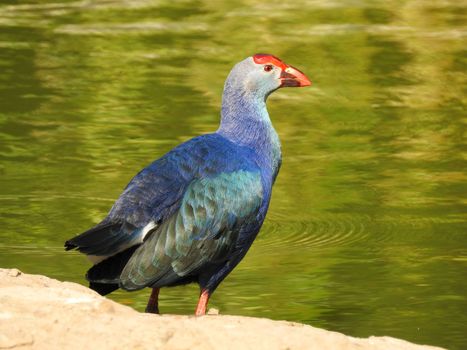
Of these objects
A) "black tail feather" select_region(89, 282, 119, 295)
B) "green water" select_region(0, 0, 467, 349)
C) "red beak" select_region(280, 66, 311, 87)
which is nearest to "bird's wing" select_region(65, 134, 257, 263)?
"black tail feather" select_region(89, 282, 119, 295)

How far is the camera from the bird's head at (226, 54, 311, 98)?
8.15 metres

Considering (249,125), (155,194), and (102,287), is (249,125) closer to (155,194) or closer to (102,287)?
(155,194)

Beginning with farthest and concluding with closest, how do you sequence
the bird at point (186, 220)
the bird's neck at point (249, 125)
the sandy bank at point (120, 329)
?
Answer: 1. the bird's neck at point (249, 125)
2. the bird at point (186, 220)
3. the sandy bank at point (120, 329)

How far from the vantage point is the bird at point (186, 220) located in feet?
23.3

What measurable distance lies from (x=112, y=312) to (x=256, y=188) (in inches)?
61.6

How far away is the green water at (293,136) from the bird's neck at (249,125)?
3.28ft

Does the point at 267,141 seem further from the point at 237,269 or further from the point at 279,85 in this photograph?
the point at 237,269

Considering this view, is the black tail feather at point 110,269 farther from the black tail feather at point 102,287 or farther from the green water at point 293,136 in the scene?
the green water at point 293,136

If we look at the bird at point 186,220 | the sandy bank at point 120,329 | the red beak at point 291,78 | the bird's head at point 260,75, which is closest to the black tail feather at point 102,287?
the bird at point 186,220

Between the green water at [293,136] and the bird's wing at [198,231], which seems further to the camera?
the green water at [293,136]

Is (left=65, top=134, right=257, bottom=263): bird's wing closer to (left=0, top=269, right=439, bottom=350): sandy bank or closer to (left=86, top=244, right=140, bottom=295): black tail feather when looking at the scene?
(left=86, top=244, right=140, bottom=295): black tail feather

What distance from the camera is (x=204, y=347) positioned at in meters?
5.94

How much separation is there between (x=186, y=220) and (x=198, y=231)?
0.09 m

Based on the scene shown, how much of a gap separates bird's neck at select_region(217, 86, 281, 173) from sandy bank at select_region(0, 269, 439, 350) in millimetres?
1705
